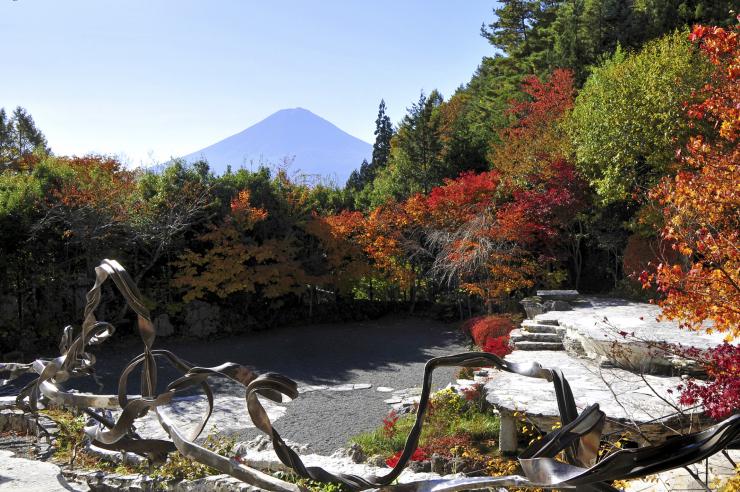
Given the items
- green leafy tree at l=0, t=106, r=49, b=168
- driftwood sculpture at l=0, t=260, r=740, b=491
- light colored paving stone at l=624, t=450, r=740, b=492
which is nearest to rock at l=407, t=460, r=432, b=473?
light colored paving stone at l=624, t=450, r=740, b=492

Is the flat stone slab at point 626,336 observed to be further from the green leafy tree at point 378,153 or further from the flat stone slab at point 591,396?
the green leafy tree at point 378,153

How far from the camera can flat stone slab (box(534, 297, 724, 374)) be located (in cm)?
697

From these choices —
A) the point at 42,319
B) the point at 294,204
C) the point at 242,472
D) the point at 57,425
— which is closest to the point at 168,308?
the point at 42,319

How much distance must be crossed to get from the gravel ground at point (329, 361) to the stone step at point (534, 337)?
1217 millimetres

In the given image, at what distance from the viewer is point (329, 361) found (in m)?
10.8

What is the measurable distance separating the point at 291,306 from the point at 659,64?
A: 979 cm

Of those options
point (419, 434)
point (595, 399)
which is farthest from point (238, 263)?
point (419, 434)

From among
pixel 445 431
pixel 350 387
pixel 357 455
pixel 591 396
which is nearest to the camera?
pixel 357 455

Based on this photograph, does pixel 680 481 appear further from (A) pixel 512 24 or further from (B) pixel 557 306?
(A) pixel 512 24

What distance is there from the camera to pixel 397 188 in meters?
18.9

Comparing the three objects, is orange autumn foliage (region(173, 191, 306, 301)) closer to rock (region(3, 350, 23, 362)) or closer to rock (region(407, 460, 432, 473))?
rock (region(3, 350, 23, 362))

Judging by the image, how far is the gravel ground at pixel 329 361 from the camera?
7.25m

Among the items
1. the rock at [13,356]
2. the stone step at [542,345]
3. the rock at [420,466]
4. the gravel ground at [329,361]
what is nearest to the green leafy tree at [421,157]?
the gravel ground at [329,361]

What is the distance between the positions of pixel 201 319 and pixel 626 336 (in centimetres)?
890
